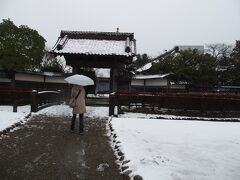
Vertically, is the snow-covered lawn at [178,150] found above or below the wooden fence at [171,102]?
below

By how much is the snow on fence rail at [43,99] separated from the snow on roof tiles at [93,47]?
2682mm

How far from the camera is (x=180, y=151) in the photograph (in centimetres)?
709

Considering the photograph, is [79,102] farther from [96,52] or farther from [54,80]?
[54,80]

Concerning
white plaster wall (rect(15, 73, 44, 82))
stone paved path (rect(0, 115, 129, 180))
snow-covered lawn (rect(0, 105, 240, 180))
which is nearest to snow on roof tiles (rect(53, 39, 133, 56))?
snow-covered lawn (rect(0, 105, 240, 180))

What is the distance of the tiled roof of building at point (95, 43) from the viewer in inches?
685

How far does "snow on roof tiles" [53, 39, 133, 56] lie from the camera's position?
17.2 meters

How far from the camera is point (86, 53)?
17000 millimetres

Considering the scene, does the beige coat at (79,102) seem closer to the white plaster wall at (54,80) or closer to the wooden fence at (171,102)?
the wooden fence at (171,102)

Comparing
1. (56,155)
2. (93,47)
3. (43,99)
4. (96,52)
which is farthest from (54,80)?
(56,155)

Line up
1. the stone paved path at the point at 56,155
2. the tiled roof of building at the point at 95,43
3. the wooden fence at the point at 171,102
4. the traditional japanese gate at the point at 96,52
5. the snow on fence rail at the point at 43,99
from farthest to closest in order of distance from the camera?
the tiled roof of building at the point at 95,43
the traditional japanese gate at the point at 96,52
the wooden fence at the point at 171,102
the snow on fence rail at the point at 43,99
the stone paved path at the point at 56,155

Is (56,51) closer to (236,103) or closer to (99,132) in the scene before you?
(99,132)

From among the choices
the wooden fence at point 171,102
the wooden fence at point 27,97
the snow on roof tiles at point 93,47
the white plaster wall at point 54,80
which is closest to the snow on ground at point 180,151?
the wooden fence at point 27,97

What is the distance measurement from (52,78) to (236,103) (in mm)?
18932

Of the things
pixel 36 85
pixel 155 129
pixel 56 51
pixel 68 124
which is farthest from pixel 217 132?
pixel 36 85
